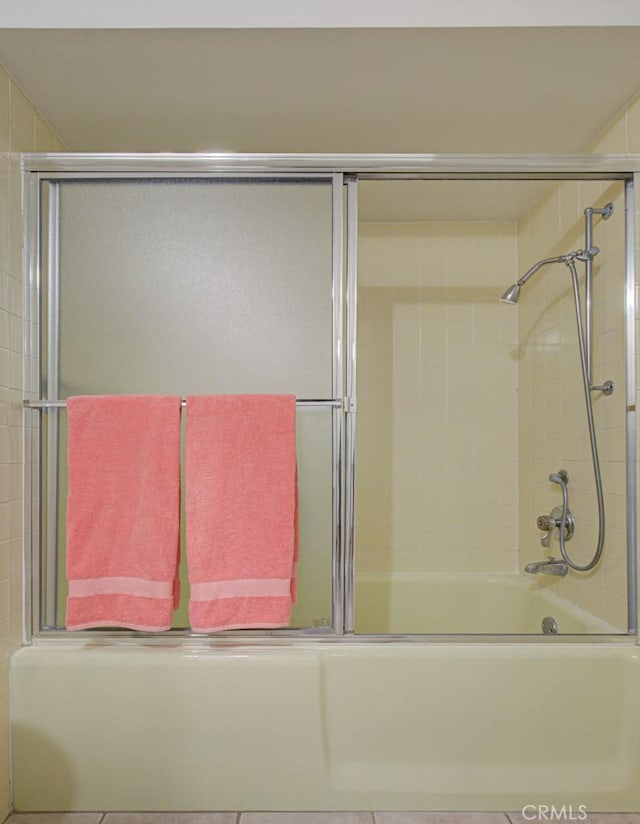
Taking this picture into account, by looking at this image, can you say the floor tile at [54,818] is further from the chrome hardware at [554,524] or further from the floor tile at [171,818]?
the chrome hardware at [554,524]

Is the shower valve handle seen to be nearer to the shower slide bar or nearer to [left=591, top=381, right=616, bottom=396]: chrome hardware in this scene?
[left=591, top=381, right=616, bottom=396]: chrome hardware

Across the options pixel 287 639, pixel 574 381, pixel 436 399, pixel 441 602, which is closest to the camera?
pixel 287 639

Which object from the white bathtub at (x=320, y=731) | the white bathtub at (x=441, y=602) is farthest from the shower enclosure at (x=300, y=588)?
the white bathtub at (x=441, y=602)

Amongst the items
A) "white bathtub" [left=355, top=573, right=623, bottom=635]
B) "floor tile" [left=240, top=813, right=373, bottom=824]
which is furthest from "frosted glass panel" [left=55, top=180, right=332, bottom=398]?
"white bathtub" [left=355, top=573, right=623, bottom=635]

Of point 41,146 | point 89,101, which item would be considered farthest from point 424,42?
point 41,146

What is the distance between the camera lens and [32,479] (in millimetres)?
1817

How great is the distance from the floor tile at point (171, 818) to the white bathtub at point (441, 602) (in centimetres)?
107

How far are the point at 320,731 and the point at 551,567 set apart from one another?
1094 mm

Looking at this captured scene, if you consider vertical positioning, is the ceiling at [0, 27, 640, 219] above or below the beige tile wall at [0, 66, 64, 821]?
above

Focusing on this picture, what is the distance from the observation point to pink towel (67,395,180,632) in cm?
171

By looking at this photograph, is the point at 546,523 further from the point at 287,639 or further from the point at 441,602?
the point at 287,639

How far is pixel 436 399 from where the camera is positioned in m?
2.92

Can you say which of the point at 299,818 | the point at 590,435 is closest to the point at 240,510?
the point at 299,818

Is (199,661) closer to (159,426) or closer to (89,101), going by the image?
(159,426)
